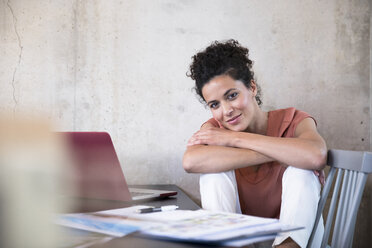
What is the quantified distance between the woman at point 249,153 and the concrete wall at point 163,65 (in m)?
0.42

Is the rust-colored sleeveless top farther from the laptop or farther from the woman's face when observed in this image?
the laptop

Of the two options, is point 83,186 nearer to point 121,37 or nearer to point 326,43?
point 121,37

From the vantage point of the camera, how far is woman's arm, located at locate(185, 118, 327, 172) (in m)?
1.32

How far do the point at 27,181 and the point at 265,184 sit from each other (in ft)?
4.26

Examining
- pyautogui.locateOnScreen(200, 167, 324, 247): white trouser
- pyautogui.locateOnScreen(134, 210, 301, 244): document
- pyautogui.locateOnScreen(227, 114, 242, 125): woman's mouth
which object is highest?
pyautogui.locateOnScreen(227, 114, 242, 125): woman's mouth

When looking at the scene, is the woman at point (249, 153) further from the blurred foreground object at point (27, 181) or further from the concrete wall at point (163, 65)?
the blurred foreground object at point (27, 181)

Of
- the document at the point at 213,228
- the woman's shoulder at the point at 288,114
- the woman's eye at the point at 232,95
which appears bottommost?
the document at the point at 213,228

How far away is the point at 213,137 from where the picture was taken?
60.2 inches

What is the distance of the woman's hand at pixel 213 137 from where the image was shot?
1.50m

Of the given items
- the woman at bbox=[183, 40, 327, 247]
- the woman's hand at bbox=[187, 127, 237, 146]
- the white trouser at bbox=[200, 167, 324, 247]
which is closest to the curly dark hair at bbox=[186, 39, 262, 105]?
the woman at bbox=[183, 40, 327, 247]

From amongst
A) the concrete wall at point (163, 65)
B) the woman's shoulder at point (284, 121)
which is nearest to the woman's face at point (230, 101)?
the woman's shoulder at point (284, 121)

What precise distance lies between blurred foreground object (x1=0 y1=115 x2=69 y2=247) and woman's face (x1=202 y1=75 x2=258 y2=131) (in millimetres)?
1227

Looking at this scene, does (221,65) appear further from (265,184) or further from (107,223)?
(107,223)

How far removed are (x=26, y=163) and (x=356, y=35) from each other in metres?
2.25
